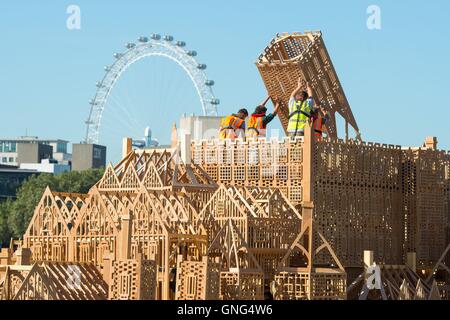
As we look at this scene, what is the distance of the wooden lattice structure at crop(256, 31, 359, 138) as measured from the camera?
58.2 metres

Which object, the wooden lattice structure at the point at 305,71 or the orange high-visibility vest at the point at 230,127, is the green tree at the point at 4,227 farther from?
the orange high-visibility vest at the point at 230,127

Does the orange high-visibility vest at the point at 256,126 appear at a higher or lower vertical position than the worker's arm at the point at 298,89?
lower

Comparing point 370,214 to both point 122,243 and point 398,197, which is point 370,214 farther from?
point 122,243

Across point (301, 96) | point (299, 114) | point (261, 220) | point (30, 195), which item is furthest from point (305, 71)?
point (30, 195)

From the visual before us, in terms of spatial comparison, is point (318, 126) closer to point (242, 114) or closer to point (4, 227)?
point (242, 114)

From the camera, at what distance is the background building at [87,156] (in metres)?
154

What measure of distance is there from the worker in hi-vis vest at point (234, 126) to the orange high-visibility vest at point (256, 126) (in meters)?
0.26

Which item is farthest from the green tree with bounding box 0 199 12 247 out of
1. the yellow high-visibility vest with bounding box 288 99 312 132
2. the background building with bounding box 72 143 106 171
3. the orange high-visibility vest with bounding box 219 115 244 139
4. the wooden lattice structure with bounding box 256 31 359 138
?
the yellow high-visibility vest with bounding box 288 99 312 132

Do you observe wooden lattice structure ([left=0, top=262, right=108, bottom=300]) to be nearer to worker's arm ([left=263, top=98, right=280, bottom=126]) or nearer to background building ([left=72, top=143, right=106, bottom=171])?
worker's arm ([left=263, top=98, right=280, bottom=126])

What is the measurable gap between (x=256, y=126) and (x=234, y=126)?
876mm

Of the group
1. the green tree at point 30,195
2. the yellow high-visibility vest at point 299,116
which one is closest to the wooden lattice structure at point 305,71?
the yellow high-visibility vest at point 299,116

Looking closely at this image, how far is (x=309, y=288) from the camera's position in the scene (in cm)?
4816
